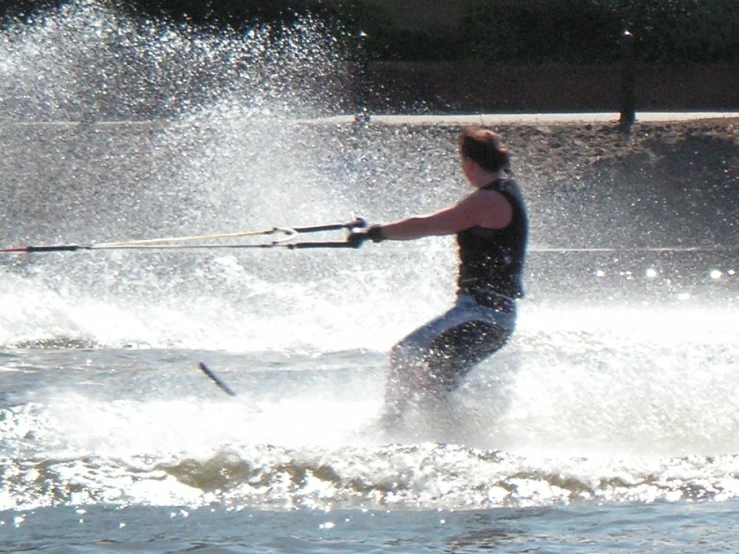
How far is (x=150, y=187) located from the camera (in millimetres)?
13539

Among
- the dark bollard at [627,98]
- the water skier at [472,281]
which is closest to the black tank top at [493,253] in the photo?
the water skier at [472,281]

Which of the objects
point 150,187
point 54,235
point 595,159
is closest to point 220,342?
point 54,235

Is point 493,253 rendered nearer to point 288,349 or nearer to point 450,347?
point 450,347

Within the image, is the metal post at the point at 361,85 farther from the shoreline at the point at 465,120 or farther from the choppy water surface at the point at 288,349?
the choppy water surface at the point at 288,349

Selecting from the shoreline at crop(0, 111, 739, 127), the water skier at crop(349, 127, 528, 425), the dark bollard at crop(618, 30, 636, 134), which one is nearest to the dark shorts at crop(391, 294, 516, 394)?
the water skier at crop(349, 127, 528, 425)

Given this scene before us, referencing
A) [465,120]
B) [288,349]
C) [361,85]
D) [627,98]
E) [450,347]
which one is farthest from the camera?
[361,85]

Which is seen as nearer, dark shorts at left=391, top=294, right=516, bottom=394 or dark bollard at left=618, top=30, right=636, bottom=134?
dark shorts at left=391, top=294, right=516, bottom=394

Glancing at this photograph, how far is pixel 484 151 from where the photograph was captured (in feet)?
19.5

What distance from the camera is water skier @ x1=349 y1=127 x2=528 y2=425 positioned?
5898 millimetres

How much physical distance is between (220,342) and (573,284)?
3163 mm

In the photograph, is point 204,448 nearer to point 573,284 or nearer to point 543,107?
point 573,284

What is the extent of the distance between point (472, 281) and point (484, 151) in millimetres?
539

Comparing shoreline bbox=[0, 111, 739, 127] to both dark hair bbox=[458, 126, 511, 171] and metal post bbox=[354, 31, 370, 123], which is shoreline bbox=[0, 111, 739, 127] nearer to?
metal post bbox=[354, 31, 370, 123]

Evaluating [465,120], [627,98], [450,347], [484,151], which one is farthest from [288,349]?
[465,120]
